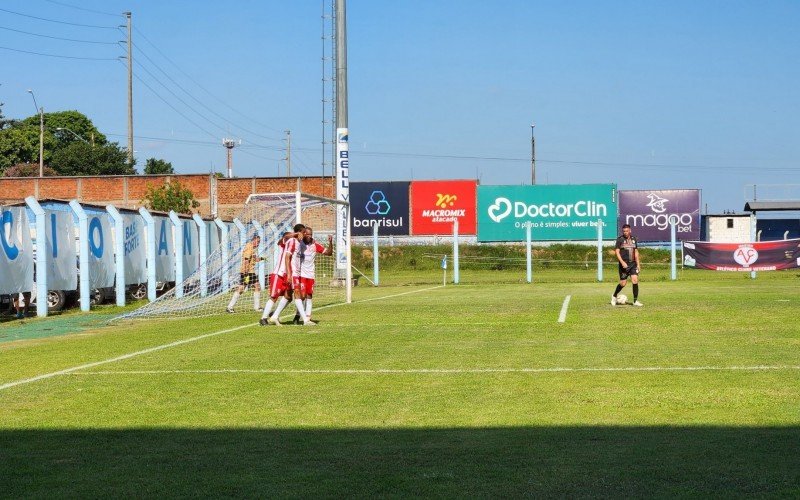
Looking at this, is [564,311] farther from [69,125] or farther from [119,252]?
[69,125]

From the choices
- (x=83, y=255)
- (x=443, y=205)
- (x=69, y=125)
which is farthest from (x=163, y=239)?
(x=69, y=125)

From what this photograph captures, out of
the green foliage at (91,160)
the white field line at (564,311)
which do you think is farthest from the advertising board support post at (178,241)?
the green foliage at (91,160)

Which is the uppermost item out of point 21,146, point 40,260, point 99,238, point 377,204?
point 21,146

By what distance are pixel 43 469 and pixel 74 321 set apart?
55.7ft

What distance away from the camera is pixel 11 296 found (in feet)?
84.8

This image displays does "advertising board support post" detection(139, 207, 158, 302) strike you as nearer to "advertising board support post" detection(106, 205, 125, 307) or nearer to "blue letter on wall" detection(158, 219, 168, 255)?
"blue letter on wall" detection(158, 219, 168, 255)

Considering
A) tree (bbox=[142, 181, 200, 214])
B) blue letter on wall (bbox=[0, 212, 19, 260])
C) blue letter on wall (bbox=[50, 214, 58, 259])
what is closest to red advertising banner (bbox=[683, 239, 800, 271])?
tree (bbox=[142, 181, 200, 214])

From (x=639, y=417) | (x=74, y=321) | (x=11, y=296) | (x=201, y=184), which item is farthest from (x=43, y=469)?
(x=201, y=184)

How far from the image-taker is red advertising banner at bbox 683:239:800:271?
4316 cm

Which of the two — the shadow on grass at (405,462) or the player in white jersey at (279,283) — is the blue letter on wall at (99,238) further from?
the shadow on grass at (405,462)

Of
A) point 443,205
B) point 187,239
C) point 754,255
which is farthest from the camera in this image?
point 443,205

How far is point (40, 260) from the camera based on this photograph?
85.2ft

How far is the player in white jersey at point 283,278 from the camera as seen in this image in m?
19.9

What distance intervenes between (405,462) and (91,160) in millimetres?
86296
